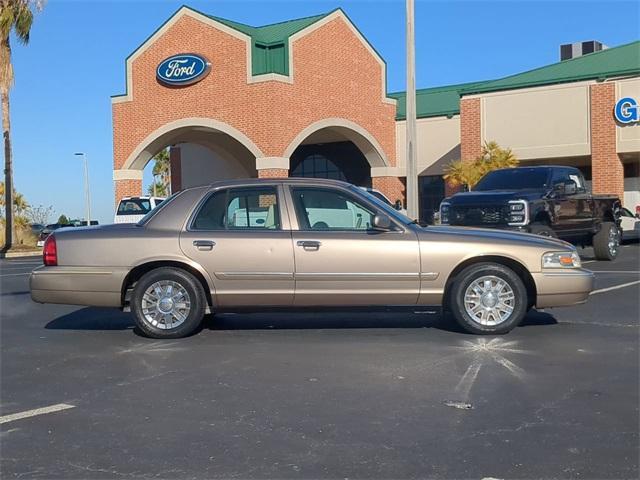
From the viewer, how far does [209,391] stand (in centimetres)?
606

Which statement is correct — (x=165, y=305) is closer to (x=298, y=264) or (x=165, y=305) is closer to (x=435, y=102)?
(x=298, y=264)

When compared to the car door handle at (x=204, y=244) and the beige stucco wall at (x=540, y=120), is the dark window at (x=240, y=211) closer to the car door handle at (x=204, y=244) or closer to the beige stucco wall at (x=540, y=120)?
the car door handle at (x=204, y=244)

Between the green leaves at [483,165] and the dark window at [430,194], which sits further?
the dark window at [430,194]

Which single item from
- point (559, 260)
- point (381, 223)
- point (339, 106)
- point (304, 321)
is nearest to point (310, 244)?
point (381, 223)

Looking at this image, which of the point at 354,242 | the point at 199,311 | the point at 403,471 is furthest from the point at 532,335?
the point at 403,471

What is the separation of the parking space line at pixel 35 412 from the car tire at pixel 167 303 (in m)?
2.48

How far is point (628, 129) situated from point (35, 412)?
1013 inches

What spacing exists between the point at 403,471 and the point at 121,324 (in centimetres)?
577

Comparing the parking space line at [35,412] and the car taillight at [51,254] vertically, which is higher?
the car taillight at [51,254]

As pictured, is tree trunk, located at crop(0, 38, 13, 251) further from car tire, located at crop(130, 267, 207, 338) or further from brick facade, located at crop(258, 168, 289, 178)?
car tire, located at crop(130, 267, 207, 338)

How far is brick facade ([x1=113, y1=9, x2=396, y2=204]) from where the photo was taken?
29.0m

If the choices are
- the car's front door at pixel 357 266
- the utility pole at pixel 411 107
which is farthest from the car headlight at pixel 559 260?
the utility pole at pixel 411 107

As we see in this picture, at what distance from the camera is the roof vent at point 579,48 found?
135ft

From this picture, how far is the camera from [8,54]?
33281 mm
